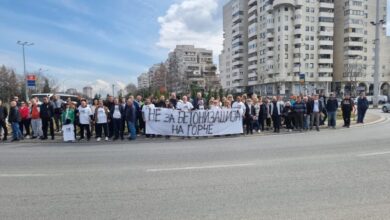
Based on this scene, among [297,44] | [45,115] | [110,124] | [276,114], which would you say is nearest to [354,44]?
[297,44]

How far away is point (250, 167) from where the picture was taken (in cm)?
752

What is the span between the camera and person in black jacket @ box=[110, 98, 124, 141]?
14.2 meters

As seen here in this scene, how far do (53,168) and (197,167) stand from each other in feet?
12.0

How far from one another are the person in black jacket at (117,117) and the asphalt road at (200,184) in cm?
392

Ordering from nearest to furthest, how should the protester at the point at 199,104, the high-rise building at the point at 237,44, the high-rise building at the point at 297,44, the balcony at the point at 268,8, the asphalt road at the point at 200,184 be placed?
the asphalt road at the point at 200,184
the protester at the point at 199,104
the high-rise building at the point at 297,44
the balcony at the point at 268,8
the high-rise building at the point at 237,44

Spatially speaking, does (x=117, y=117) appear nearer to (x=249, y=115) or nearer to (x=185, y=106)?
(x=185, y=106)

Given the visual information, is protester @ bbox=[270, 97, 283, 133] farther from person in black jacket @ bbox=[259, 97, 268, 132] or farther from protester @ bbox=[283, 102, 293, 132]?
protester @ bbox=[283, 102, 293, 132]

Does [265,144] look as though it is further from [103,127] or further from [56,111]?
[56,111]

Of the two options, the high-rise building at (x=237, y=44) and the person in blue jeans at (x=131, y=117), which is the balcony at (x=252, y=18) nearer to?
the high-rise building at (x=237, y=44)

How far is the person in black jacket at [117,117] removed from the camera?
1422 centimetres

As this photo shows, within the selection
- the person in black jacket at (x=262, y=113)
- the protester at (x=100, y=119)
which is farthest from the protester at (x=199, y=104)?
the protester at (x=100, y=119)

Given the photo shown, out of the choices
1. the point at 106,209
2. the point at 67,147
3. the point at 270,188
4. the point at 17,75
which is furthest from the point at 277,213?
the point at 17,75

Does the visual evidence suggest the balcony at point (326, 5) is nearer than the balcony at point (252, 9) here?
Yes

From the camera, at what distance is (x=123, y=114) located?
47.0 feet
